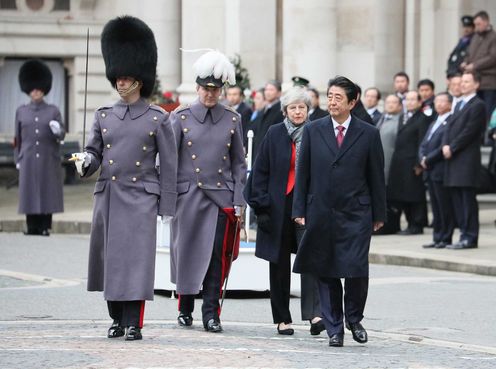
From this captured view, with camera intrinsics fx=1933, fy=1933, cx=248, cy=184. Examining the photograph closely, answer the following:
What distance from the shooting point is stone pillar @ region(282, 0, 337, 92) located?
85.2 feet

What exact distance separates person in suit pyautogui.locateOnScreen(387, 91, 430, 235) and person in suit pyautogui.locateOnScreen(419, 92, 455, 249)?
0.92 meters

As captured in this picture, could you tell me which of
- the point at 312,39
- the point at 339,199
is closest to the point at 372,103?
the point at 312,39

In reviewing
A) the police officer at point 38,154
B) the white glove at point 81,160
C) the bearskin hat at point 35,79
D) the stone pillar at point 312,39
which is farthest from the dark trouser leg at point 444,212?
the white glove at point 81,160

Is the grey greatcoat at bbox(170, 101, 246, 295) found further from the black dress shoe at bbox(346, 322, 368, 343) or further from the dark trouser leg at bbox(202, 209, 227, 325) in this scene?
the black dress shoe at bbox(346, 322, 368, 343)

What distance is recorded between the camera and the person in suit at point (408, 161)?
71.2 ft

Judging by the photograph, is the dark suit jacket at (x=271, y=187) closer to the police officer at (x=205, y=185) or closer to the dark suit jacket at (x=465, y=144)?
the police officer at (x=205, y=185)

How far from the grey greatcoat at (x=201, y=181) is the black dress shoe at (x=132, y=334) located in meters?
1.00

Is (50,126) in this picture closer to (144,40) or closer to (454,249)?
(454,249)

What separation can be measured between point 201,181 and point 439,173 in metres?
7.26

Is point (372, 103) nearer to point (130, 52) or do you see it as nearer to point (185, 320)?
point (185, 320)

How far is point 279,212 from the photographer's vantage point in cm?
1344

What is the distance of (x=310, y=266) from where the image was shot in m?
12.7

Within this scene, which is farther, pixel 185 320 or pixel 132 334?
pixel 185 320

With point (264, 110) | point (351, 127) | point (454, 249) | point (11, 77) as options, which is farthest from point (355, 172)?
point (11, 77)
